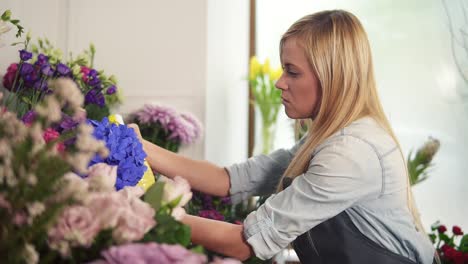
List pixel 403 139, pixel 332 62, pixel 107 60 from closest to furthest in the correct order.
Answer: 1. pixel 332 62
2. pixel 107 60
3. pixel 403 139

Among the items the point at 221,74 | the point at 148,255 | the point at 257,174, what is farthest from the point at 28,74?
the point at 221,74

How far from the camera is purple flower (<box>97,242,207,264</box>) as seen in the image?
1.47 ft

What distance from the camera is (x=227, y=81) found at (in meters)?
2.97

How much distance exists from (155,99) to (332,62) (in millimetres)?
1333

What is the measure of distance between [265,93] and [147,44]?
855 mm

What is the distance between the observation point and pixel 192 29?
2479 mm

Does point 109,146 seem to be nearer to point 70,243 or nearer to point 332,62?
point 70,243

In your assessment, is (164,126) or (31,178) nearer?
(31,178)

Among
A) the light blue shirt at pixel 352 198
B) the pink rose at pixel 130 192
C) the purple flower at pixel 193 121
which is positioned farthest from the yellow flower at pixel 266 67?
the pink rose at pixel 130 192

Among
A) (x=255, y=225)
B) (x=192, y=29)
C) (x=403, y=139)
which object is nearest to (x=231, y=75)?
(x=192, y=29)

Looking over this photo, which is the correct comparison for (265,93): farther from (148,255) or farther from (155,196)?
(148,255)

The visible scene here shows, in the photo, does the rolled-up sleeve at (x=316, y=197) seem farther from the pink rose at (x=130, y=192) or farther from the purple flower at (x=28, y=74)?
the purple flower at (x=28, y=74)

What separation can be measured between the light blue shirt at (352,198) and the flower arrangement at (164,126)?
99 centimetres

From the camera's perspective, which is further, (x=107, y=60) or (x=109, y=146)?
(x=107, y=60)
